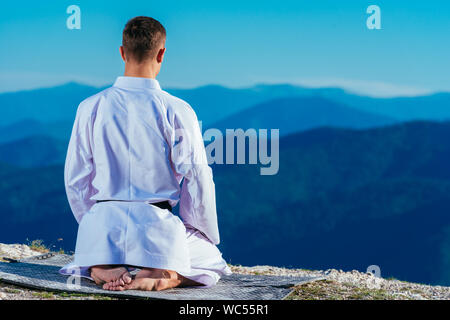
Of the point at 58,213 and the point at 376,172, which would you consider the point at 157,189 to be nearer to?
the point at 58,213

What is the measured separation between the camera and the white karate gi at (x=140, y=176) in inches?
140

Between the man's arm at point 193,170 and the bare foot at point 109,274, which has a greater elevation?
the man's arm at point 193,170

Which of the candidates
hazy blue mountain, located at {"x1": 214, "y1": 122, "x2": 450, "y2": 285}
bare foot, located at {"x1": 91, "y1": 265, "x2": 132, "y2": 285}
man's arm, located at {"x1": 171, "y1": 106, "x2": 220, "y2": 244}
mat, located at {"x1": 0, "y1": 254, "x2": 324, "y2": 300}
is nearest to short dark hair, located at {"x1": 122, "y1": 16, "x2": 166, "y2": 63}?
man's arm, located at {"x1": 171, "y1": 106, "x2": 220, "y2": 244}

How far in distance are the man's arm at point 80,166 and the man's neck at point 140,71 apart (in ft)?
1.24

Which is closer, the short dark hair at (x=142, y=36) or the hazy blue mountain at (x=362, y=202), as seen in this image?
the short dark hair at (x=142, y=36)

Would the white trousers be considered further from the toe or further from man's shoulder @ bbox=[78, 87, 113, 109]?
man's shoulder @ bbox=[78, 87, 113, 109]

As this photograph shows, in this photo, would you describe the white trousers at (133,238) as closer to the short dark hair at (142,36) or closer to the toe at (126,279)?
the toe at (126,279)

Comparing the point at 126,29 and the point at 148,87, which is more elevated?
the point at 126,29

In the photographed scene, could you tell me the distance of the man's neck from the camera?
3.70m

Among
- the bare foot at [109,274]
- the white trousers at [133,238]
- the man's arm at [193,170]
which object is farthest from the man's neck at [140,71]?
the bare foot at [109,274]

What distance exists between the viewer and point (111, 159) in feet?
11.9

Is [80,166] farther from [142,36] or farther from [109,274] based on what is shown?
[142,36]

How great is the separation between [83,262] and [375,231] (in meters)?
18.5
